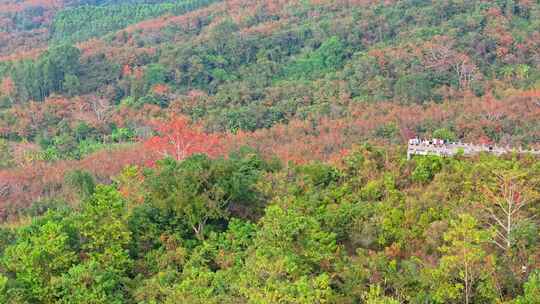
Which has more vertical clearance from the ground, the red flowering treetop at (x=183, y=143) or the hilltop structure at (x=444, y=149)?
the hilltop structure at (x=444, y=149)

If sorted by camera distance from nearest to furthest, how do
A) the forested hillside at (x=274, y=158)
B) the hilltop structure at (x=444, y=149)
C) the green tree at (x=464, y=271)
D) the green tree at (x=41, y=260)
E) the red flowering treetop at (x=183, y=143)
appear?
1. the green tree at (x=464, y=271)
2. the forested hillside at (x=274, y=158)
3. the green tree at (x=41, y=260)
4. the hilltop structure at (x=444, y=149)
5. the red flowering treetop at (x=183, y=143)

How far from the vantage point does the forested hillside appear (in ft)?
63.9

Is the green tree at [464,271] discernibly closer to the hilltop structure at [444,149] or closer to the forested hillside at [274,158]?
the forested hillside at [274,158]

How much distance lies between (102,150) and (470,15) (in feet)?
102

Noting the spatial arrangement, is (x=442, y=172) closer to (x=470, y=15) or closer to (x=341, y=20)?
(x=470, y=15)

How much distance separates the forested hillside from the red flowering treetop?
201 millimetres

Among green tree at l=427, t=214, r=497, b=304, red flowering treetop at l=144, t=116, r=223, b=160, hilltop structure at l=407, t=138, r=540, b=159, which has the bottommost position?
red flowering treetop at l=144, t=116, r=223, b=160

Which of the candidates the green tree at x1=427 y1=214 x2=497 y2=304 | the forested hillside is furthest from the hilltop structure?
the green tree at x1=427 y1=214 x2=497 y2=304

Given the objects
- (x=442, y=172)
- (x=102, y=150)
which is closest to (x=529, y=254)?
(x=442, y=172)

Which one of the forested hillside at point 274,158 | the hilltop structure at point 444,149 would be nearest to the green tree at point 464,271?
the forested hillside at point 274,158

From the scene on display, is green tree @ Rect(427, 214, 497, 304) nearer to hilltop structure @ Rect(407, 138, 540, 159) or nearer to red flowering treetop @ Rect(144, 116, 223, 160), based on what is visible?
hilltop structure @ Rect(407, 138, 540, 159)

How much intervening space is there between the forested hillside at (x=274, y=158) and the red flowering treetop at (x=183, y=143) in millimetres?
201

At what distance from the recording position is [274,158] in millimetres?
28844

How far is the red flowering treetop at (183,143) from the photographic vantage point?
37.6 metres
